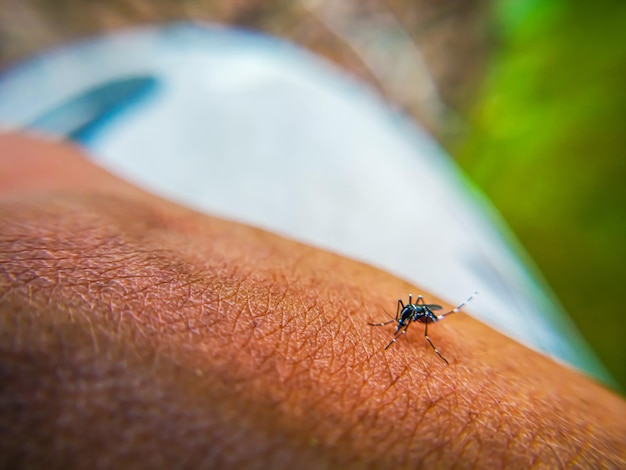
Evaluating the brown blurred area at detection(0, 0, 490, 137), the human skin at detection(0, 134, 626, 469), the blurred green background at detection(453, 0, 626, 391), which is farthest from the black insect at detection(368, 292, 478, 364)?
the brown blurred area at detection(0, 0, 490, 137)

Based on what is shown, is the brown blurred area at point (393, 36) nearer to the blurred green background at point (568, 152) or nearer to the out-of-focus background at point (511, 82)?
the out-of-focus background at point (511, 82)

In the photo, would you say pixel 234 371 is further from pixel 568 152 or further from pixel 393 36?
pixel 393 36

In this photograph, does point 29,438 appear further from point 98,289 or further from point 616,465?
point 616,465

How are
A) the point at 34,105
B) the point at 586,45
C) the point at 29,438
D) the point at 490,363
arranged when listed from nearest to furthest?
1. the point at 29,438
2. the point at 490,363
3. the point at 34,105
4. the point at 586,45

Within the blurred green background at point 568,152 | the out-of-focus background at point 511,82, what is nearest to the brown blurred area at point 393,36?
the out-of-focus background at point 511,82

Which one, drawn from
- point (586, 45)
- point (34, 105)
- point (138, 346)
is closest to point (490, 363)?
point (138, 346)

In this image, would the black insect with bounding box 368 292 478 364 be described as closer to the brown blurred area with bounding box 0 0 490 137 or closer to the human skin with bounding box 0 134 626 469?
the human skin with bounding box 0 134 626 469
